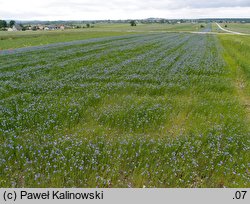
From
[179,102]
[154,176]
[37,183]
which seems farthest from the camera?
[179,102]

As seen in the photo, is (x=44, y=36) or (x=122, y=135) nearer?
(x=122, y=135)

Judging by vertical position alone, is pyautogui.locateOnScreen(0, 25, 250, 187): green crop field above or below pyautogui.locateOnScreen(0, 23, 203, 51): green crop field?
below

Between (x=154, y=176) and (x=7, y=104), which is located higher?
(x=7, y=104)

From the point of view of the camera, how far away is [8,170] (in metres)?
5.73

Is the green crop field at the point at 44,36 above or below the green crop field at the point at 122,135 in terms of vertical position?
above

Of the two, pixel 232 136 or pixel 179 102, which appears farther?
pixel 179 102

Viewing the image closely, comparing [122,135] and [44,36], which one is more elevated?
[44,36]

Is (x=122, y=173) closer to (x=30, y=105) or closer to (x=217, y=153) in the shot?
(x=217, y=153)

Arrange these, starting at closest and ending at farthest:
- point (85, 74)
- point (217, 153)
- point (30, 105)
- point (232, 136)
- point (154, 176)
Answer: point (154, 176) < point (217, 153) < point (232, 136) < point (30, 105) < point (85, 74)

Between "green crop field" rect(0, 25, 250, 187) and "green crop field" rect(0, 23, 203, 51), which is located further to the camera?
"green crop field" rect(0, 23, 203, 51)

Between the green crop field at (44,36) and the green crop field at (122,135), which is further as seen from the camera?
the green crop field at (44,36)

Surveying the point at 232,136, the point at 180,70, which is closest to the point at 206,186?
the point at 232,136

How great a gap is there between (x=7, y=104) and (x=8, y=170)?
4973mm

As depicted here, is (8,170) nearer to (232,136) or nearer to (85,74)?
(232,136)
